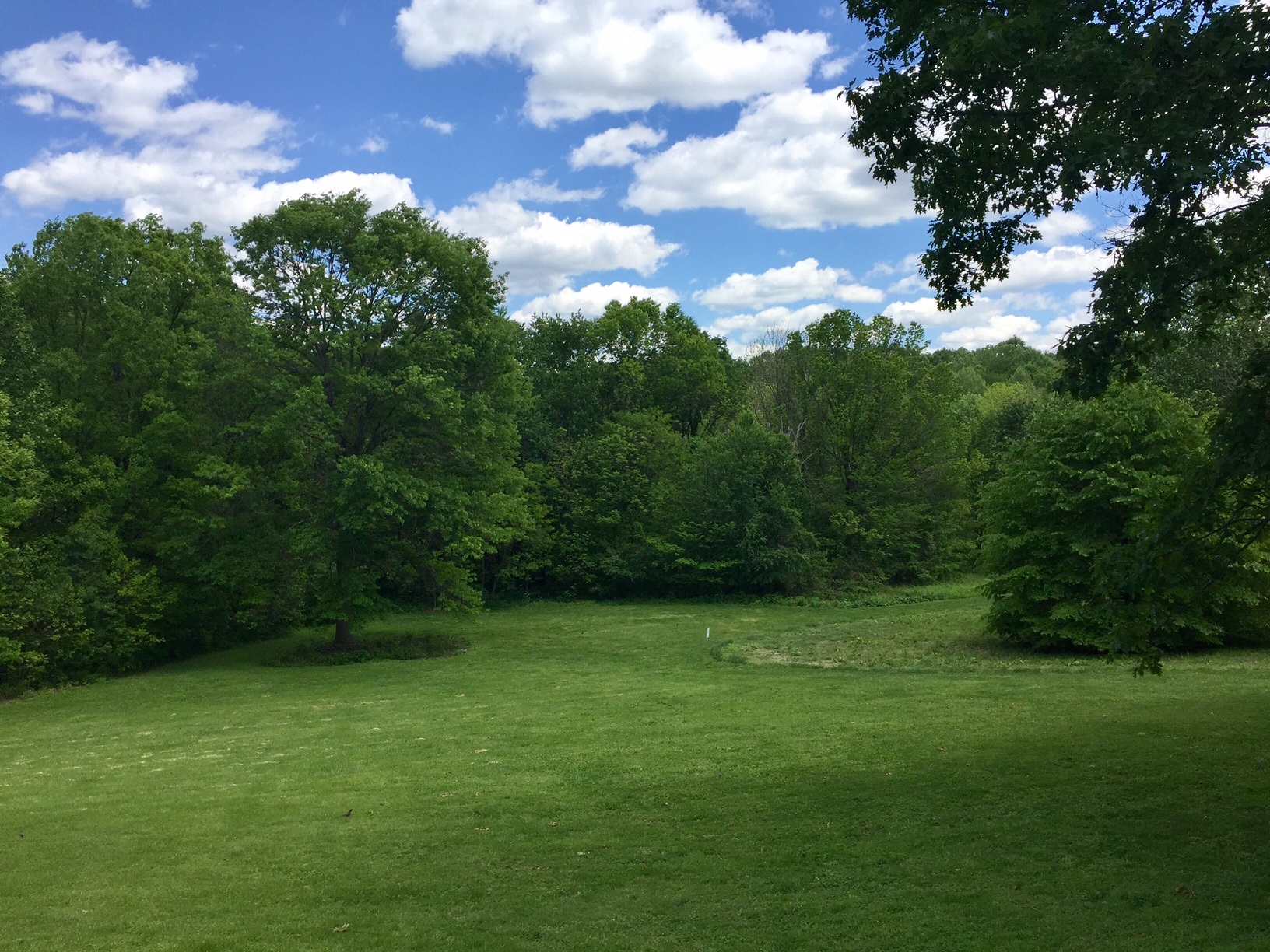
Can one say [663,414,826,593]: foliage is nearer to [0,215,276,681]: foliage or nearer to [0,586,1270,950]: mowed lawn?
[0,215,276,681]: foliage

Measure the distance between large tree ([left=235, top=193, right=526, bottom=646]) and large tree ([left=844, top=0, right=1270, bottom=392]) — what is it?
18.1 metres

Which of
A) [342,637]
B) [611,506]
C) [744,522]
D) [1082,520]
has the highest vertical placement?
[1082,520]

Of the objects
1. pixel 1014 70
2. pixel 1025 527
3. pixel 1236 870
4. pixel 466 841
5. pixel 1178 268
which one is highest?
pixel 1014 70

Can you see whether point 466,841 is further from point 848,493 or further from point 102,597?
point 848,493

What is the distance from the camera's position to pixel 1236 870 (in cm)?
686

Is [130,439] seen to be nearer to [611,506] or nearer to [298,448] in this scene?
[298,448]

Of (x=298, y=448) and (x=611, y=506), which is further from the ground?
(x=298, y=448)

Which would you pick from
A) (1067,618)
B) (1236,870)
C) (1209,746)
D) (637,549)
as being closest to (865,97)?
(1236,870)

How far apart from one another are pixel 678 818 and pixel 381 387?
1821cm

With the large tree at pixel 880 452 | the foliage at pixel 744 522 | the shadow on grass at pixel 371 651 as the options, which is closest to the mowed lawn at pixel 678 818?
the shadow on grass at pixel 371 651

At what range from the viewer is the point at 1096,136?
6.72 m

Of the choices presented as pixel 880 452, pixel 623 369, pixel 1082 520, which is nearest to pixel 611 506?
pixel 623 369

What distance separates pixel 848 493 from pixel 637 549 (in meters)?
10.0

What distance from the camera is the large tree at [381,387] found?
25156mm
